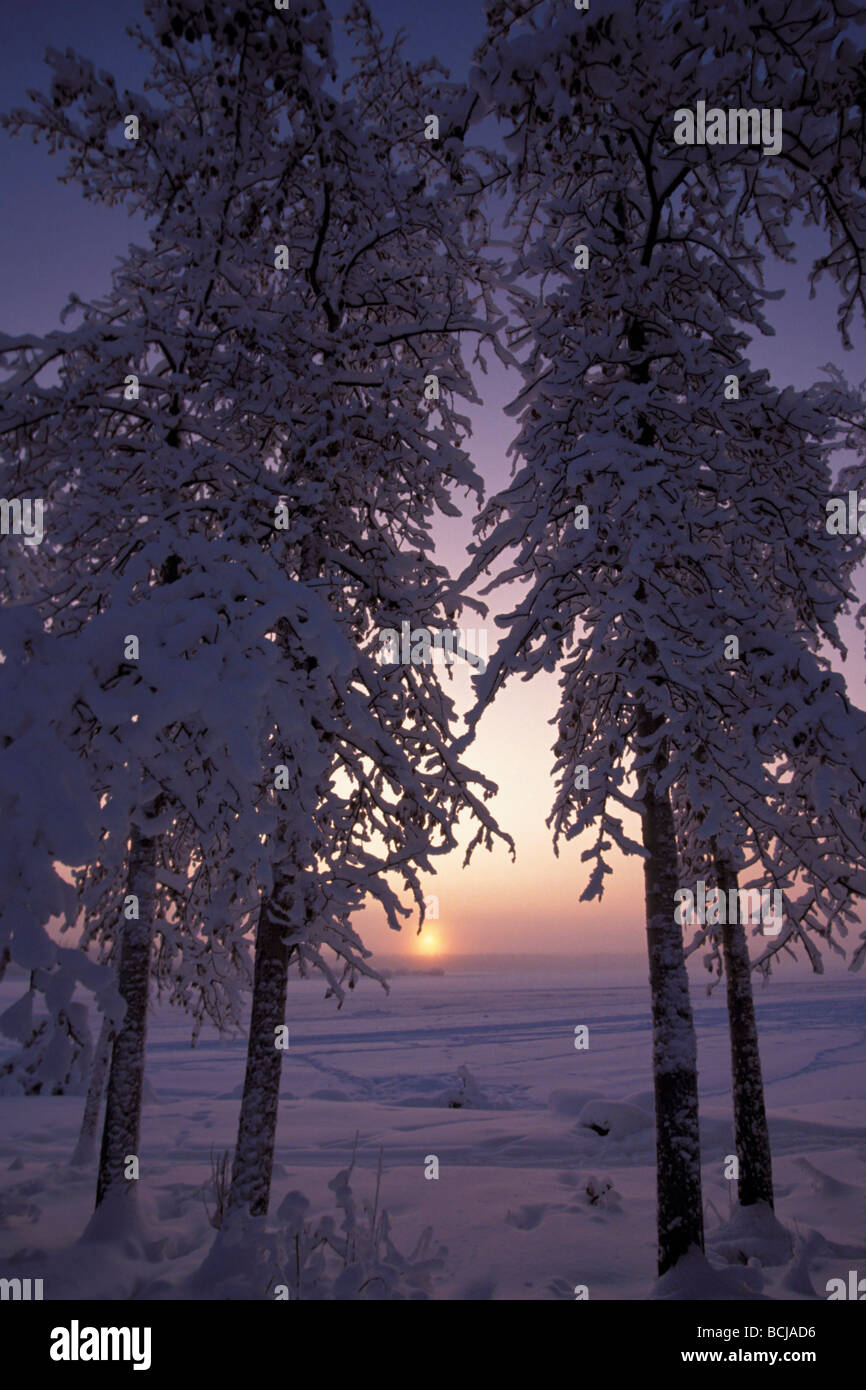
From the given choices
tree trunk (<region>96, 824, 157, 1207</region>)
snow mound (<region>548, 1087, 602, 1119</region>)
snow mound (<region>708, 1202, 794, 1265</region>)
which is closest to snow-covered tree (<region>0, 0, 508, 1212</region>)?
tree trunk (<region>96, 824, 157, 1207</region>)

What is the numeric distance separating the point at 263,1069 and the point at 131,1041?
181 cm

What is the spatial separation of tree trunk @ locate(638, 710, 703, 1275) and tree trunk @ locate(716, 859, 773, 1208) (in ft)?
4.72

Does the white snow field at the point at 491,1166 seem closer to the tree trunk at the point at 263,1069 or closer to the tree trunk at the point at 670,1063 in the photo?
the tree trunk at the point at 670,1063

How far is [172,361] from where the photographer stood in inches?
274

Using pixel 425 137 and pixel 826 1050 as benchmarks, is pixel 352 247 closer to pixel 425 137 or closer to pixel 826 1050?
pixel 425 137

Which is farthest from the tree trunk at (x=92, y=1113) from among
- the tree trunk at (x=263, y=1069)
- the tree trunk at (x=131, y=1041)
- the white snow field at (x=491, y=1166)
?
the tree trunk at (x=263, y=1069)

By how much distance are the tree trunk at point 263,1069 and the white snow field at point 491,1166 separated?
81 cm

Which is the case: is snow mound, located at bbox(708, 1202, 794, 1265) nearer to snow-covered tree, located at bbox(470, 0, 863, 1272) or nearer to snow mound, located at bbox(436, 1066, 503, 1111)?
snow-covered tree, located at bbox(470, 0, 863, 1272)

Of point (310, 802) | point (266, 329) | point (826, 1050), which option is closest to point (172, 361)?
point (266, 329)

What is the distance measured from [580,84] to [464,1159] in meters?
12.4

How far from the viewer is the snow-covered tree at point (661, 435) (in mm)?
5426

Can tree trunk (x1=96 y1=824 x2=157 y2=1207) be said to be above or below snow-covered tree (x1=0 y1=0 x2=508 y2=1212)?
below

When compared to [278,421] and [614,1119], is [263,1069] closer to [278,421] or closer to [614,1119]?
[278,421]

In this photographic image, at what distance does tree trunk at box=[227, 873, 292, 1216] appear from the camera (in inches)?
229
